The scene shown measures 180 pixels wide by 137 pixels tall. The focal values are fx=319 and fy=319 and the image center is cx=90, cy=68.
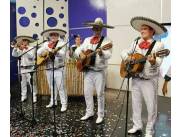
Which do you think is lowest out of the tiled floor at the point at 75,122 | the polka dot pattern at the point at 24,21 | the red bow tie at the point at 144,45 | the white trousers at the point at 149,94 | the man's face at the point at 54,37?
the tiled floor at the point at 75,122

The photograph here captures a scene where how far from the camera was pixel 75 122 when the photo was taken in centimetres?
477

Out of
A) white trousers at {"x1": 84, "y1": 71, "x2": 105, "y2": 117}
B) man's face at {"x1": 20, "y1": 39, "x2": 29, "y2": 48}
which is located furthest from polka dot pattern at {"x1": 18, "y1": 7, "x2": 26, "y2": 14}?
white trousers at {"x1": 84, "y1": 71, "x2": 105, "y2": 117}

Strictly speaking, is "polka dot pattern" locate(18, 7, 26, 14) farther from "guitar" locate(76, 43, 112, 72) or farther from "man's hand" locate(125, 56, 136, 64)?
"man's hand" locate(125, 56, 136, 64)

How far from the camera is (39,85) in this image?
704 cm

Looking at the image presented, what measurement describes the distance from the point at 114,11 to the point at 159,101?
9.34ft

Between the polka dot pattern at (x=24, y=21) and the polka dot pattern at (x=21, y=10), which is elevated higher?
the polka dot pattern at (x=21, y=10)

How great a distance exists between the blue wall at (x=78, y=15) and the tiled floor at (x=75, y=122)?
2.57m

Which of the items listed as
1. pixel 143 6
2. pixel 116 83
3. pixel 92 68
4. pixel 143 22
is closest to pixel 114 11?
pixel 143 6

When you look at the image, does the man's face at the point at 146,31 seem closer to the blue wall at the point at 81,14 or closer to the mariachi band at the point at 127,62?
the mariachi band at the point at 127,62

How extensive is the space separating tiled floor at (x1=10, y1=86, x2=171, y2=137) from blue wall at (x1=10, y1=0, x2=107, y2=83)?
101 inches

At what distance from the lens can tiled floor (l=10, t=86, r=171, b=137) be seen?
416 centimetres

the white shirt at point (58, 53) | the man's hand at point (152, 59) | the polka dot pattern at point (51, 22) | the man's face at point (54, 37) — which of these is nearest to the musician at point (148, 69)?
the man's hand at point (152, 59)

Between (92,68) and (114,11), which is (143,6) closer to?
(114,11)

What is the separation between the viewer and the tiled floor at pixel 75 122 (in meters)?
4.16
